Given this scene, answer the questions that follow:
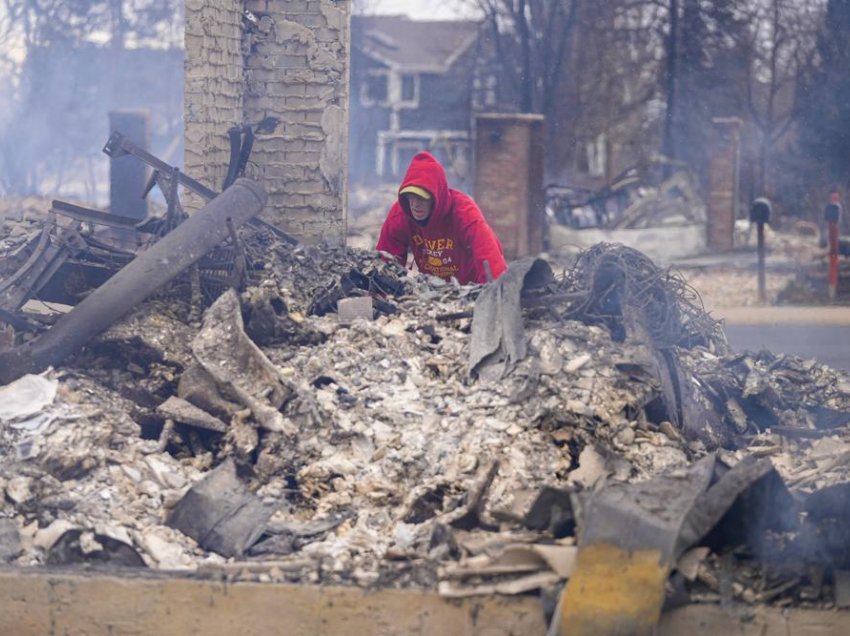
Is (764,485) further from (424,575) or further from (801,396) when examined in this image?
(801,396)

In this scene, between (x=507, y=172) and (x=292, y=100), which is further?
(x=507, y=172)

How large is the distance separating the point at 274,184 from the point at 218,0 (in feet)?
4.45

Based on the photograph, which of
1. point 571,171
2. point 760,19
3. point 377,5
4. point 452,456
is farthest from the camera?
point 377,5

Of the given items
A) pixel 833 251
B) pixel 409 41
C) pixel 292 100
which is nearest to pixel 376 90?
pixel 409 41

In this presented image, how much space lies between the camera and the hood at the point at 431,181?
761 cm

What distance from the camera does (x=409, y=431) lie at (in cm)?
535

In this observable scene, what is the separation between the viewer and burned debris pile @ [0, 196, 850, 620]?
4.12m

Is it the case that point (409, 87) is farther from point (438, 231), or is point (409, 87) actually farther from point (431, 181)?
point (431, 181)

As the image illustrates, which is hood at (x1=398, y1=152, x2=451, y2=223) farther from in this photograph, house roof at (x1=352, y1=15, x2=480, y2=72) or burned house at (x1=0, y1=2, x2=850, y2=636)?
house roof at (x1=352, y1=15, x2=480, y2=72)

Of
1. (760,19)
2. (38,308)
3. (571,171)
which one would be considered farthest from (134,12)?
(38,308)

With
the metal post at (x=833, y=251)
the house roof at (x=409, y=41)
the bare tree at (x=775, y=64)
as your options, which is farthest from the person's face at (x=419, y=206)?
the house roof at (x=409, y=41)

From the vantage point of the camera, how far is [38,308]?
6.29m

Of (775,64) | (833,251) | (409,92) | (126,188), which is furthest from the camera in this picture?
(409,92)

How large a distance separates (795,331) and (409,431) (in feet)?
28.0
